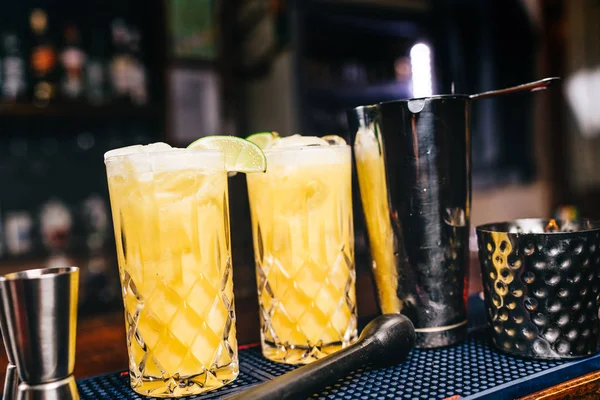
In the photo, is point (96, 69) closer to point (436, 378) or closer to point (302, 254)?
point (302, 254)

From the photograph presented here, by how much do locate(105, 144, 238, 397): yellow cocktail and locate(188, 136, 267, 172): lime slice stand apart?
0.12 ft

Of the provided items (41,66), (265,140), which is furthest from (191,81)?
(265,140)

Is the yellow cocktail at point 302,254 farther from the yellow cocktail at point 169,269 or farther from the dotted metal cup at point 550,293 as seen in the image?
the dotted metal cup at point 550,293

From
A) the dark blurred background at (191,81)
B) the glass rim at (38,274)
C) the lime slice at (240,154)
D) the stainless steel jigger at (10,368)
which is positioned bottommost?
the stainless steel jigger at (10,368)

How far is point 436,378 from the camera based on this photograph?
2.13 feet

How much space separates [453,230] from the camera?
811 millimetres

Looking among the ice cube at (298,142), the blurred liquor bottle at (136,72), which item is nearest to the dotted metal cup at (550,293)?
the ice cube at (298,142)

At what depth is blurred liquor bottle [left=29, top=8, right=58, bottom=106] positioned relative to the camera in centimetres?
253

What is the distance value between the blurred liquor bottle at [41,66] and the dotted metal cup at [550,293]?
2.41 metres

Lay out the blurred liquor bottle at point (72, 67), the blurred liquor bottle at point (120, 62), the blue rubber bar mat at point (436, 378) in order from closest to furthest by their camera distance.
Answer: the blue rubber bar mat at point (436, 378)
the blurred liquor bottle at point (72, 67)
the blurred liquor bottle at point (120, 62)

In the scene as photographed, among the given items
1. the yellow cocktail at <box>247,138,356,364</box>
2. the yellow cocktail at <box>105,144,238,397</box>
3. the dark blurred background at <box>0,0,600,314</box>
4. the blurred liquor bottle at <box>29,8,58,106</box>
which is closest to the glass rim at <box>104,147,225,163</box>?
the yellow cocktail at <box>105,144,238,397</box>

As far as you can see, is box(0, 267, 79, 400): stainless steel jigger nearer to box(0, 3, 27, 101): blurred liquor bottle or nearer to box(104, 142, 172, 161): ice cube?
box(104, 142, 172, 161): ice cube

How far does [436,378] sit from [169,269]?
360mm

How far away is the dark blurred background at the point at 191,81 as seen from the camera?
8.46 feet
